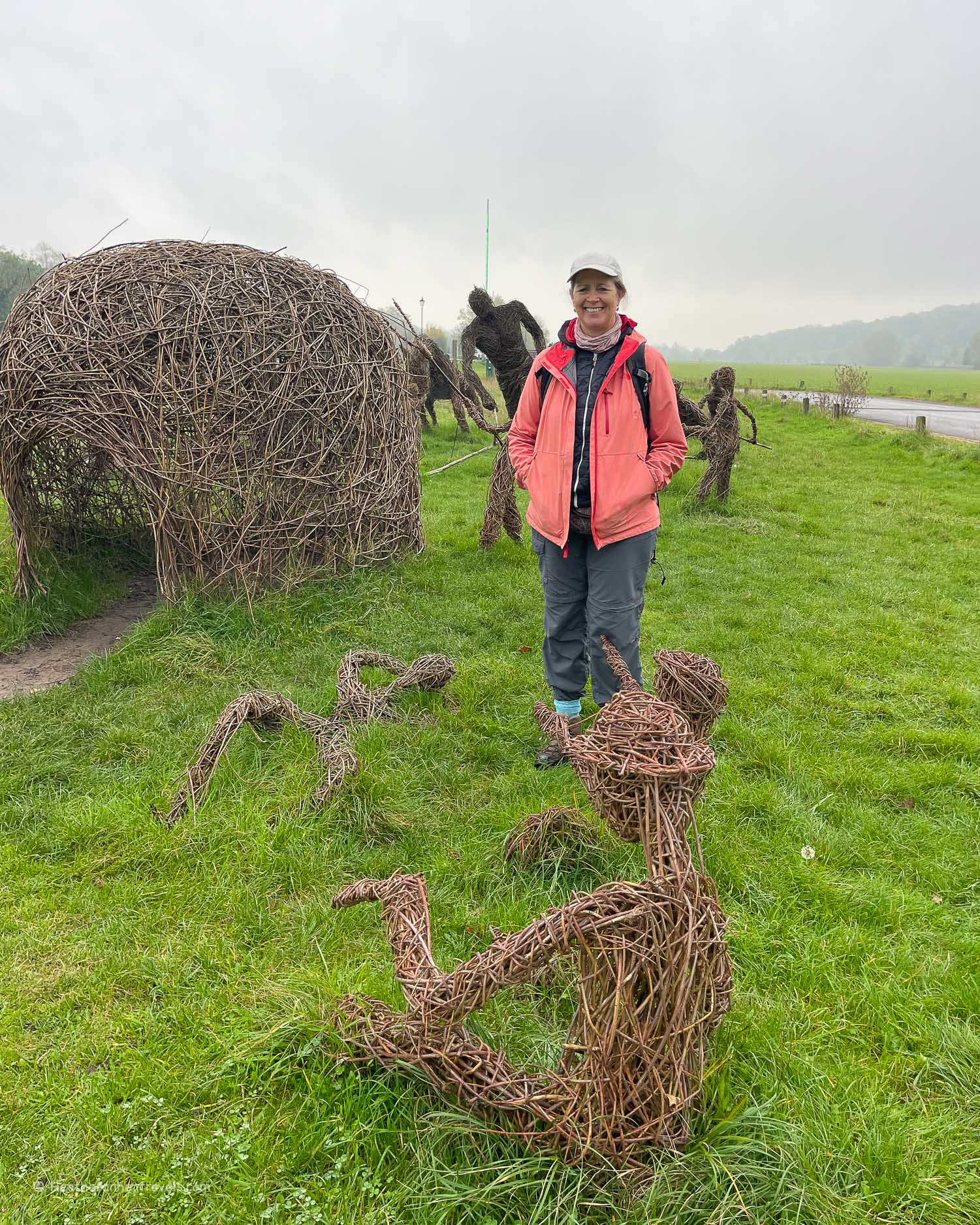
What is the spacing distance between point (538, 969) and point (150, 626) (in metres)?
4.60

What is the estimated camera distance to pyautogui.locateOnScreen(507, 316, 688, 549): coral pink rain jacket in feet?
10.8

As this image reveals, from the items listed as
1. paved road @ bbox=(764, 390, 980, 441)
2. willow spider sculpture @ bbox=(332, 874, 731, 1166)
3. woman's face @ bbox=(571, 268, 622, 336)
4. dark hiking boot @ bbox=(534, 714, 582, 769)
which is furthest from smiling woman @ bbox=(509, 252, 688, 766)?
paved road @ bbox=(764, 390, 980, 441)

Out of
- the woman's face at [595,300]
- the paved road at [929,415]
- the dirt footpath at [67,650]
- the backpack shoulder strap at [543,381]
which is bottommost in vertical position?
the dirt footpath at [67,650]

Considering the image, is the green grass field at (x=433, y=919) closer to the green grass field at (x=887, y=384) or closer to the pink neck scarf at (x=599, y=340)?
the pink neck scarf at (x=599, y=340)

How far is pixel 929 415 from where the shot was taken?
25797 mm

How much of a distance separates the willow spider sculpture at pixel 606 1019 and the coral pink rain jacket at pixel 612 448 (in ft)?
6.30

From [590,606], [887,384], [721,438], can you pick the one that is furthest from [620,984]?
[887,384]

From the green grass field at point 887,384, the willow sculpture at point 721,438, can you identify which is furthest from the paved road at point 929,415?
the willow sculpture at point 721,438

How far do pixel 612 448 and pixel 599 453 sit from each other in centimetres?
6

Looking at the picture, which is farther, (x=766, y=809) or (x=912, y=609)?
(x=912, y=609)

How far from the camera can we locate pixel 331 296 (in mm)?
6445

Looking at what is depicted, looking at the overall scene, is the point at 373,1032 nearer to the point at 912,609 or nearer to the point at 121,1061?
the point at 121,1061

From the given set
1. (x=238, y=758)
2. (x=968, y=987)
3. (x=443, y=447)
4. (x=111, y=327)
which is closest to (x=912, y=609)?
(x=968, y=987)

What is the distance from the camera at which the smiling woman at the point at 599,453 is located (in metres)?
3.28
